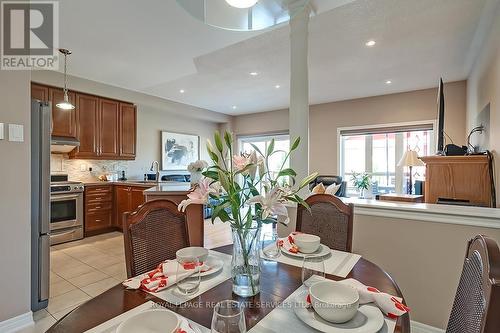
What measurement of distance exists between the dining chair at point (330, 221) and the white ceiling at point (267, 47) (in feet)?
5.67

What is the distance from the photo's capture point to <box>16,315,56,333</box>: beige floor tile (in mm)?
1896

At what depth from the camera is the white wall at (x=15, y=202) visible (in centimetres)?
185

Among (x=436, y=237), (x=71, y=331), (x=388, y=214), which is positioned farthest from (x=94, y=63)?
(x=436, y=237)

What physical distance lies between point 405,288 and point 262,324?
5.30 ft

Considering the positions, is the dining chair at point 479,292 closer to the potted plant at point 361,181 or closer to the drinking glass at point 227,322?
the drinking glass at point 227,322

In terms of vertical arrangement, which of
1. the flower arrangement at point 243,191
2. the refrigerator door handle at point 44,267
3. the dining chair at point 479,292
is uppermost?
the flower arrangement at point 243,191

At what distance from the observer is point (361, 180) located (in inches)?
221

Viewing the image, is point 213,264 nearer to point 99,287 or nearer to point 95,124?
point 99,287

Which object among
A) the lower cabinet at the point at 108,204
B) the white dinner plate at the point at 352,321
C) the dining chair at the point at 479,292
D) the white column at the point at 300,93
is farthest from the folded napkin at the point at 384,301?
the lower cabinet at the point at 108,204

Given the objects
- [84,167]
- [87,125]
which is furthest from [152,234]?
[84,167]

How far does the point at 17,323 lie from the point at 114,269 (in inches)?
46.0

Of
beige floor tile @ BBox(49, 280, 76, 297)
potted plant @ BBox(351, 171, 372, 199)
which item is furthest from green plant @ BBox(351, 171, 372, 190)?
beige floor tile @ BBox(49, 280, 76, 297)

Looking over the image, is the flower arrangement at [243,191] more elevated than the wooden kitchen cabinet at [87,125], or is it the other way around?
the wooden kitchen cabinet at [87,125]

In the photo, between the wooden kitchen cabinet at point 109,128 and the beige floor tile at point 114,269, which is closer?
the beige floor tile at point 114,269
